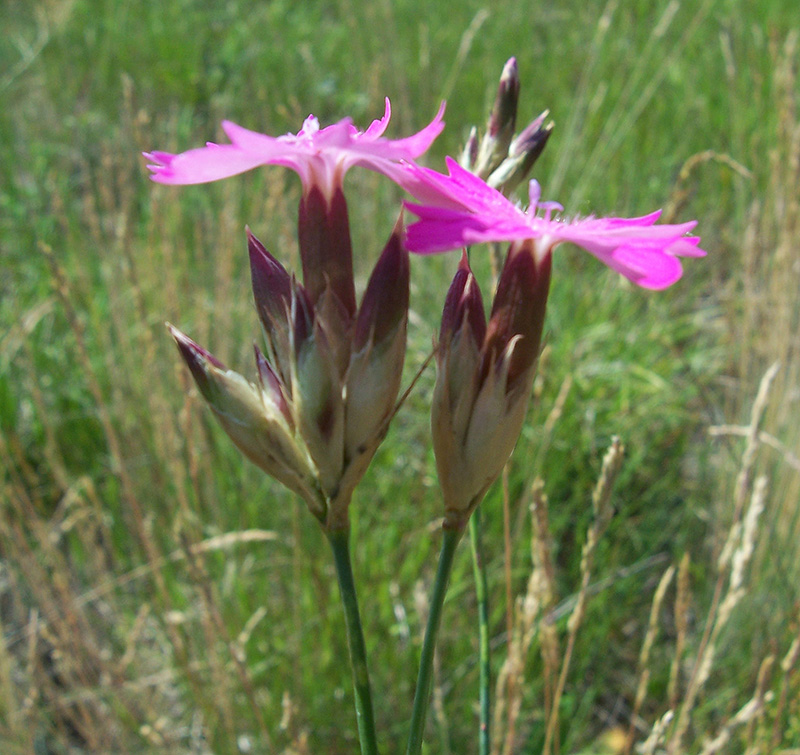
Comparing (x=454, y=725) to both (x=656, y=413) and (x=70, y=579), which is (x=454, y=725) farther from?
(x=70, y=579)

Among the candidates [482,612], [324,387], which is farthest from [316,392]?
[482,612]

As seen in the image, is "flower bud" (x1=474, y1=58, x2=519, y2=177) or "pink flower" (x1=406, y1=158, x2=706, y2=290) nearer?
"pink flower" (x1=406, y1=158, x2=706, y2=290)

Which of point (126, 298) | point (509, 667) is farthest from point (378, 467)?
point (126, 298)

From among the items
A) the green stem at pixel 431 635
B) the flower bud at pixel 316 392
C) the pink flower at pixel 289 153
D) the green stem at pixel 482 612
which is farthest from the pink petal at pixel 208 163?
the green stem at pixel 482 612

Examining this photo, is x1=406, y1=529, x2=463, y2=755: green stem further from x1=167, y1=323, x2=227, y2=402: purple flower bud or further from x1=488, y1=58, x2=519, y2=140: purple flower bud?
x1=488, y1=58, x2=519, y2=140: purple flower bud

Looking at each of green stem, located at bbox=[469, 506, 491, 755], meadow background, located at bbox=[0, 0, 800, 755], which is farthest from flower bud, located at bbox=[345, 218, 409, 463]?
meadow background, located at bbox=[0, 0, 800, 755]

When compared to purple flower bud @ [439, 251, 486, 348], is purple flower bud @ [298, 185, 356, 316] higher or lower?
higher
